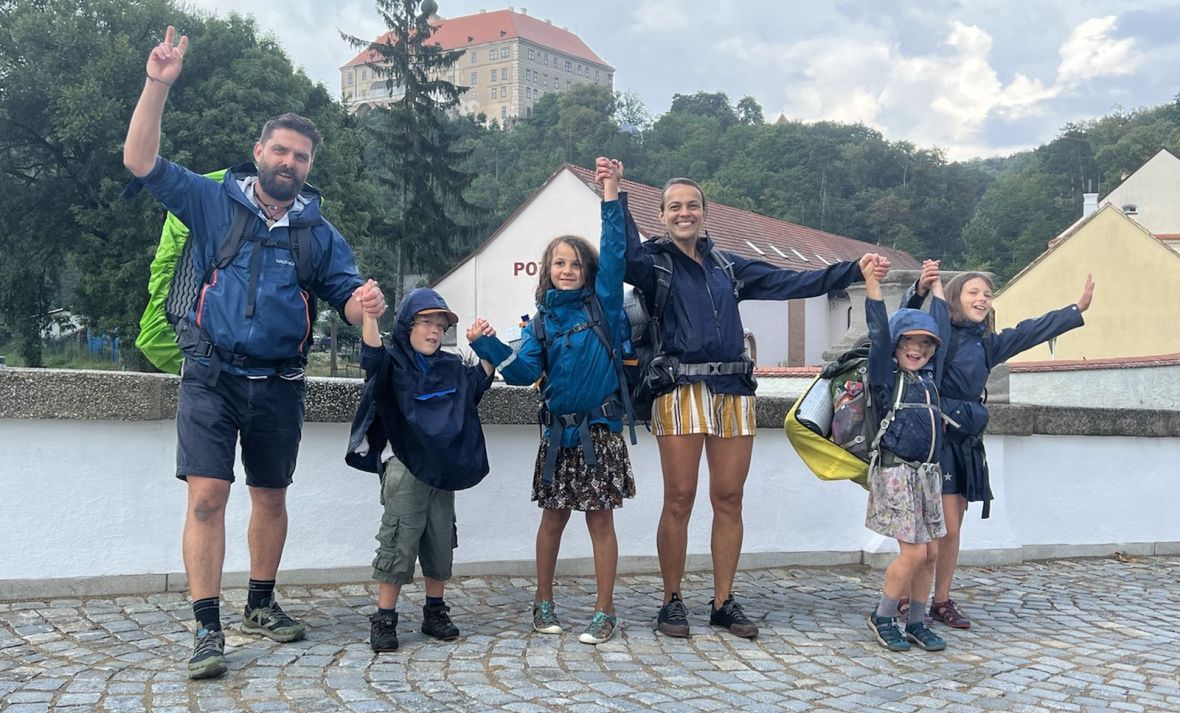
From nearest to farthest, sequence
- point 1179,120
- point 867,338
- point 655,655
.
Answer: point 655,655 → point 867,338 → point 1179,120

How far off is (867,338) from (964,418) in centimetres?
63

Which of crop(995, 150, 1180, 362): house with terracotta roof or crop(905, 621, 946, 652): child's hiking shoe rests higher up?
crop(995, 150, 1180, 362): house with terracotta roof

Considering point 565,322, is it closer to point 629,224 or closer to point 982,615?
point 629,224

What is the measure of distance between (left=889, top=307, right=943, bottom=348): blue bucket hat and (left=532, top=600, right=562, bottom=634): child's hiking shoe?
1.90 metres

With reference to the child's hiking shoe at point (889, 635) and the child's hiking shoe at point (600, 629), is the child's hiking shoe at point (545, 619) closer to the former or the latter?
the child's hiking shoe at point (600, 629)

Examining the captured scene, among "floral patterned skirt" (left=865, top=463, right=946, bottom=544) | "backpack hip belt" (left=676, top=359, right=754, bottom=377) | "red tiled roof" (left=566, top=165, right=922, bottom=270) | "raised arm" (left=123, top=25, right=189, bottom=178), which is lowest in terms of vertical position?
"floral patterned skirt" (left=865, top=463, right=946, bottom=544)

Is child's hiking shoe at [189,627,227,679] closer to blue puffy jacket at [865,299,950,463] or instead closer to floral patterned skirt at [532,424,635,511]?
floral patterned skirt at [532,424,635,511]

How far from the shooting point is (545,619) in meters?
4.61

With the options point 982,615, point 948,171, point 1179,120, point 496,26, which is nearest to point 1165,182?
point 1179,120

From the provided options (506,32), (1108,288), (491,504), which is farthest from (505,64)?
(491,504)

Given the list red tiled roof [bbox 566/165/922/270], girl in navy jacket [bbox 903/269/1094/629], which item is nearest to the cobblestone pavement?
girl in navy jacket [bbox 903/269/1094/629]

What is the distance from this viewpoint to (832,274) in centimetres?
499

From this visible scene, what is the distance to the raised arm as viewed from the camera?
12.8 ft

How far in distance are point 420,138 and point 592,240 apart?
1357 centimetres
